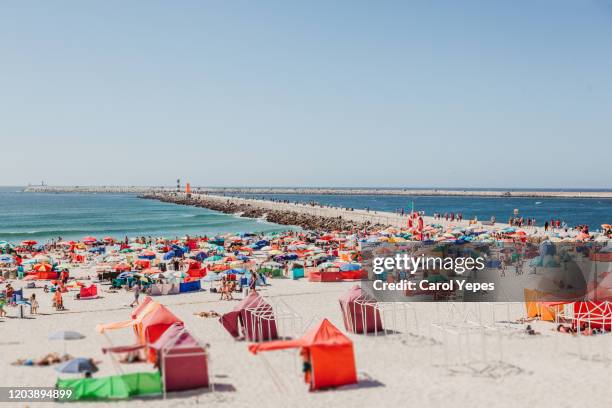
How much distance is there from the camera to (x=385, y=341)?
16156 mm

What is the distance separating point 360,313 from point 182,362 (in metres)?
6.53

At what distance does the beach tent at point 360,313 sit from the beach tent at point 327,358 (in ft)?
14.1

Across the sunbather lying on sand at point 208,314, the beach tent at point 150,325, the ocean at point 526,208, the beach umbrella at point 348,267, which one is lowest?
the ocean at point 526,208

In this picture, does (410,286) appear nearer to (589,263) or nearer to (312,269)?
(312,269)

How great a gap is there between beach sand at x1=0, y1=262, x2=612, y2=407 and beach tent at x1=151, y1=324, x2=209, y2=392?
26cm

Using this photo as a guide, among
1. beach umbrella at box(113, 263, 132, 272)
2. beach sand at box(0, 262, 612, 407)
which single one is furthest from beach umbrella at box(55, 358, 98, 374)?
beach umbrella at box(113, 263, 132, 272)

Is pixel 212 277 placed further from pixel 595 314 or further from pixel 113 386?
pixel 595 314

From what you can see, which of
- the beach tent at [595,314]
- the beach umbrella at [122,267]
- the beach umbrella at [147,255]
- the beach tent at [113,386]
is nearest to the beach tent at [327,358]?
the beach tent at [113,386]

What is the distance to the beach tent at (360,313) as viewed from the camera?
55.7 ft

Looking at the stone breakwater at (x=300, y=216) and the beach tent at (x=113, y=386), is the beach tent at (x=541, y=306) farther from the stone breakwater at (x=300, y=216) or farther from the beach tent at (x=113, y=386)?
the stone breakwater at (x=300, y=216)

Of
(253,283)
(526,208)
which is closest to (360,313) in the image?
(253,283)

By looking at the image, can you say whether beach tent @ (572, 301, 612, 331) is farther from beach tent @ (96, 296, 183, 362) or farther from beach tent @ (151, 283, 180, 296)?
beach tent @ (151, 283, 180, 296)

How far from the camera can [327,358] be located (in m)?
12.4

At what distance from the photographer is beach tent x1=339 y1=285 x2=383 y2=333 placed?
1697cm
